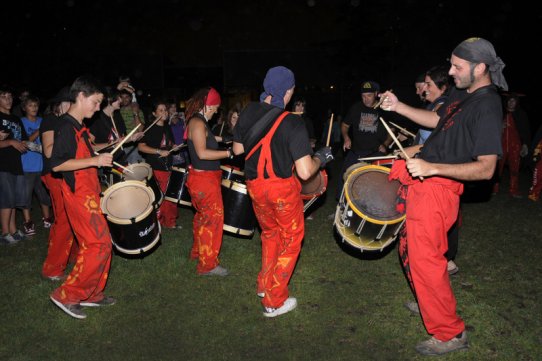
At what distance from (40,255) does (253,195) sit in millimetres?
3506

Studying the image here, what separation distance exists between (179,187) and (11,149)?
233 cm

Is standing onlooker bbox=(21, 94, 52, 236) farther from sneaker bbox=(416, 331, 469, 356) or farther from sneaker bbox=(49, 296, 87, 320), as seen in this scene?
sneaker bbox=(416, 331, 469, 356)

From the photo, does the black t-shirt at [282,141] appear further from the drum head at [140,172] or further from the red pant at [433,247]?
the drum head at [140,172]

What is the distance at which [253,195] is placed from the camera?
13.0 feet

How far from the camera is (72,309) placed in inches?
162

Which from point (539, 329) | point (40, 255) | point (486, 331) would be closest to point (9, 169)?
point (40, 255)

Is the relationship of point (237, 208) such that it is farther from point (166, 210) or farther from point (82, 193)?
point (166, 210)

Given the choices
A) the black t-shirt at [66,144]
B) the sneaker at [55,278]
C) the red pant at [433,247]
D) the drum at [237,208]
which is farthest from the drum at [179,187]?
the red pant at [433,247]

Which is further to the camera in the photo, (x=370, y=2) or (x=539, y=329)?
(x=370, y=2)

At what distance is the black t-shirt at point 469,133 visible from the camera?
306 centimetres

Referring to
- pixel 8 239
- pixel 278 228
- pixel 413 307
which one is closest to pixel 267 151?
pixel 278 228

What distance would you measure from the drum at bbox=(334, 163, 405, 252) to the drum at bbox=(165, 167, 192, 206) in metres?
2.36

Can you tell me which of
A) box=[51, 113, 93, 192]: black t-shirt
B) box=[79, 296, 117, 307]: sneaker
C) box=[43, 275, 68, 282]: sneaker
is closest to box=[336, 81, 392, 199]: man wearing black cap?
box=[79, 296, 117, 307]: sneaker

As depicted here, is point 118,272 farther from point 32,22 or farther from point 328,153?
point 32,22
